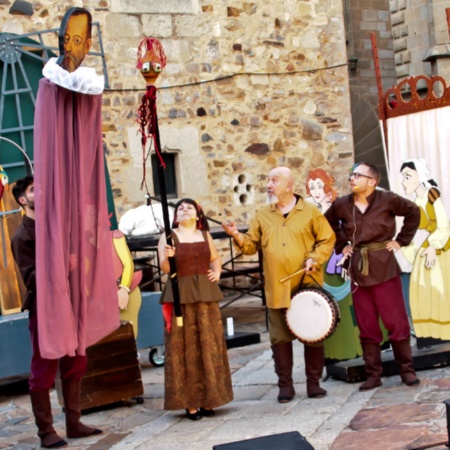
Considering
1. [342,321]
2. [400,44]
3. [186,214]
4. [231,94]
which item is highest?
[400,44]

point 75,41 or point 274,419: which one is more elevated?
point 75,41

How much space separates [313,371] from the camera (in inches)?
269

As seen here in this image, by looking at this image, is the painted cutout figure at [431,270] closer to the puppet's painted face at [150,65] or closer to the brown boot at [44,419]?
the puppet's painted face at [150,65]

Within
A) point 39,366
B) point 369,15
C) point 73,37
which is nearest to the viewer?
point 73,37

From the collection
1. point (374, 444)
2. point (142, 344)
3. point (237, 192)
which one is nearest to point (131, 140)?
point (237, 192)

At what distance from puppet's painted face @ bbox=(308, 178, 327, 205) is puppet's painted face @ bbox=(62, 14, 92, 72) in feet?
8.29

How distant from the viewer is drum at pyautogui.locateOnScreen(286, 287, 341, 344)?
21.9 feet

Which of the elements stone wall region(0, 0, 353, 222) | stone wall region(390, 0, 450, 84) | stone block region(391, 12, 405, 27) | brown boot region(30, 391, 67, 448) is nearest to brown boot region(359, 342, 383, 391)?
brown boot region(30, 391, 67, 448)

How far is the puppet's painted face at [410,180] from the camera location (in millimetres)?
7719

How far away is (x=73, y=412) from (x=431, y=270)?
2.77m

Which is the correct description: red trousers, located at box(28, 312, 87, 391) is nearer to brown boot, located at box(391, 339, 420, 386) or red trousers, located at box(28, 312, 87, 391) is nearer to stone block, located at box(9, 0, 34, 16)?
brown boot, located at box(391, 339, 420, 386)

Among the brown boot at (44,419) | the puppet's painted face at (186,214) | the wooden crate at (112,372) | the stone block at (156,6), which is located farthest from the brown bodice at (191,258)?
the stone block at (156,6)

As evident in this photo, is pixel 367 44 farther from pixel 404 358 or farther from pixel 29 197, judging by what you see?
pixel 29 197

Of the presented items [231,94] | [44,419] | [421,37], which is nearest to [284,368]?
[44,419]
